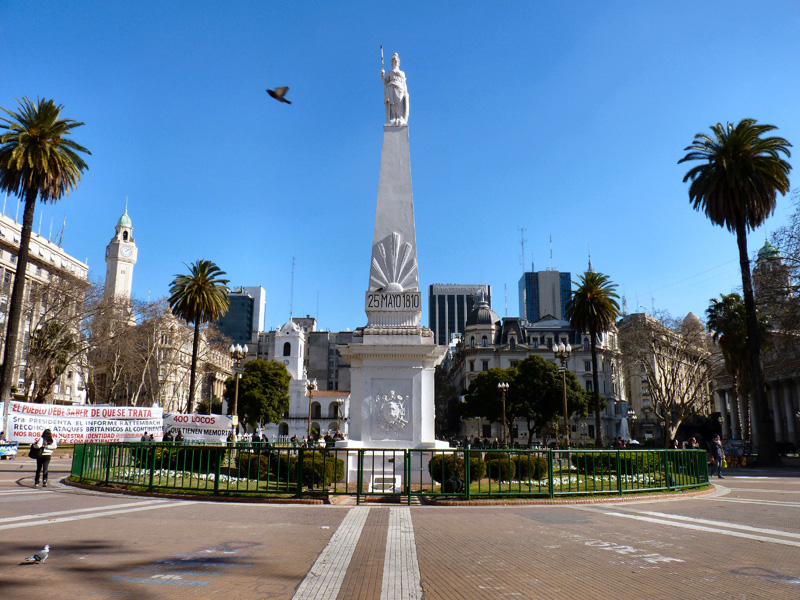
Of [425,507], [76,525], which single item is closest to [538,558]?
[425,507]

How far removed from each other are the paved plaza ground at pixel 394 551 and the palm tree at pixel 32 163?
65.8 ft

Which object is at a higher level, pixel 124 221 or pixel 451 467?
pixel 124 221

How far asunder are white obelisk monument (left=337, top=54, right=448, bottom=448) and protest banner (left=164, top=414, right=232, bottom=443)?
12020mm

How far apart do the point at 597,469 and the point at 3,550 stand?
11871 millimetres

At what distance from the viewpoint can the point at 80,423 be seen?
23938 millimetres

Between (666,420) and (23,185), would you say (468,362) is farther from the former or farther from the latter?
(23,185)

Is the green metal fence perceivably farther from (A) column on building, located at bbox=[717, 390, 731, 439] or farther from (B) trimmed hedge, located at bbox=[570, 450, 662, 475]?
(A) column on building, located at bbox=[717, 390, 731, 439]

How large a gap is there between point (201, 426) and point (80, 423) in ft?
16.5

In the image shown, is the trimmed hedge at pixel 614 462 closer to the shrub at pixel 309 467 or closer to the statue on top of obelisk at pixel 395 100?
the shrub at pixel 309 467

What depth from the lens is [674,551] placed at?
7.66 metres

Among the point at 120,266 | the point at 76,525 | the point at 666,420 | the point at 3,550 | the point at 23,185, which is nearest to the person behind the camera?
the point at 3,550

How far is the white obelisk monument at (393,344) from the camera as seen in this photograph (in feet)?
54.0

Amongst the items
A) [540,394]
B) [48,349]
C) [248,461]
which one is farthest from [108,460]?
[540,394]

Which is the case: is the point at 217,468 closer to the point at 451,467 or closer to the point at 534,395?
the point at 451,467
